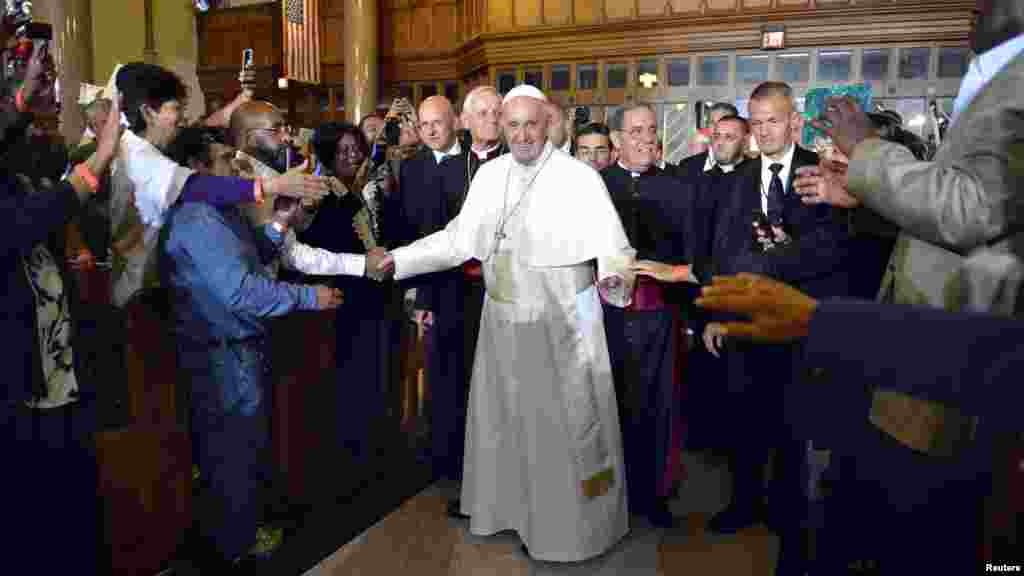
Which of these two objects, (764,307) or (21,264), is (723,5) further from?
(764,307)

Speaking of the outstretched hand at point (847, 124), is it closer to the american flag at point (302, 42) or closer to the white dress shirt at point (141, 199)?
the white dress shirt at point (141, 199)

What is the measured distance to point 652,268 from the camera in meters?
3.24

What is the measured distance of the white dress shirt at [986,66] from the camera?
141 centimetres

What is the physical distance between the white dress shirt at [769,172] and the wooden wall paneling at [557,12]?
8.26 m

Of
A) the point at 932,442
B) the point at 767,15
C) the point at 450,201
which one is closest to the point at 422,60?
the point at 767,15

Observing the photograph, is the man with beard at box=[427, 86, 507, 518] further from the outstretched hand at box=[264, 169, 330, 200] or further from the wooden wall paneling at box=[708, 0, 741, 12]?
the wooden wall paneling at box=[708, 0, 741, 12]

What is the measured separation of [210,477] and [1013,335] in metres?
2.78

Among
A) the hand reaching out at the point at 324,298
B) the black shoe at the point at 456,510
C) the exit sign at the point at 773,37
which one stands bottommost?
the black shoe at the point at 456,510

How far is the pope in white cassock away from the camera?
3217 millimetres

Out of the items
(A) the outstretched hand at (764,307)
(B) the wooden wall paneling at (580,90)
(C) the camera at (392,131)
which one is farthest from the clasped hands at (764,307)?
(B) the wooden wall paneling at (580,90)

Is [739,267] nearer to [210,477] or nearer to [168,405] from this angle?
[210,477]

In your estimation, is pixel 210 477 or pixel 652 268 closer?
pixel 210 477

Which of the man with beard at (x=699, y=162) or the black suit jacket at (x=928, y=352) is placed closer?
the black suit jacket at (x=928, y=352)

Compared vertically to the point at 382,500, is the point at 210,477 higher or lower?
higher
